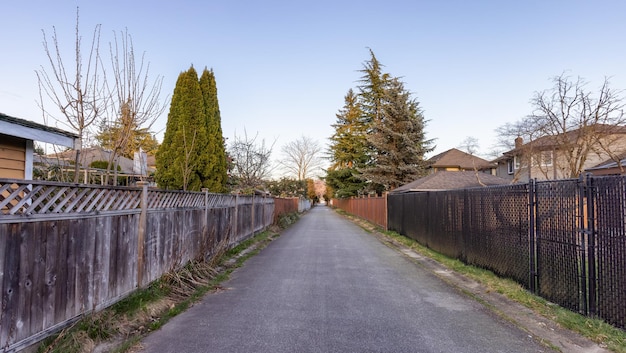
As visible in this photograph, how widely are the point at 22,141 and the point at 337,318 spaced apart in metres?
5.79

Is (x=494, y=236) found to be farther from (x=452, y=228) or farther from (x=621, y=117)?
(x=621, y=117)

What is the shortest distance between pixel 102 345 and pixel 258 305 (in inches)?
85.6

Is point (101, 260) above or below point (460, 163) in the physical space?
below

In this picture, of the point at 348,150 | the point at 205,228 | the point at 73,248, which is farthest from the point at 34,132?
the point at 348,150

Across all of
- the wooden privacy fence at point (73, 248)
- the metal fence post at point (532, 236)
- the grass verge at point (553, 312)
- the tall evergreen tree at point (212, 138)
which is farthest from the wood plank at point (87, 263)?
Result: the tall evergreen tree at point (212, 138)

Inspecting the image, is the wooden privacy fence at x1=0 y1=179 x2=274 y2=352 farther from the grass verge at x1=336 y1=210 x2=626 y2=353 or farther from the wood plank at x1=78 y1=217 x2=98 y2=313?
the grass verge at x1=336 y1=210 x2=626 y2=353

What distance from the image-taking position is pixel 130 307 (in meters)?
4.68

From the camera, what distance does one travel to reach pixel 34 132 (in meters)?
5.20

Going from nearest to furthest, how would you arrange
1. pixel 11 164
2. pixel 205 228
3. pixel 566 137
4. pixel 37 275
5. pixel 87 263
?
pixel 37 275
pixel 87 263
pixel 11 164
pixel 205 228
pixel 566 137

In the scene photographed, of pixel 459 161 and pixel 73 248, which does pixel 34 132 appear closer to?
pixel 73 248

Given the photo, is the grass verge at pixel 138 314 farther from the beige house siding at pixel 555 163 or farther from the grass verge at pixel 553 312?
the beige house siding at pixel 555 163

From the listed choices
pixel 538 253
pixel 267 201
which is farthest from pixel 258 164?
pixel 538 253

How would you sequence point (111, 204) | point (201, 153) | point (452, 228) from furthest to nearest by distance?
1. point (201, 153)
2. point (452, 228)
3. point (111, 204)

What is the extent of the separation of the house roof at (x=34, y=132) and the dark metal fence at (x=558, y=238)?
308 inches
